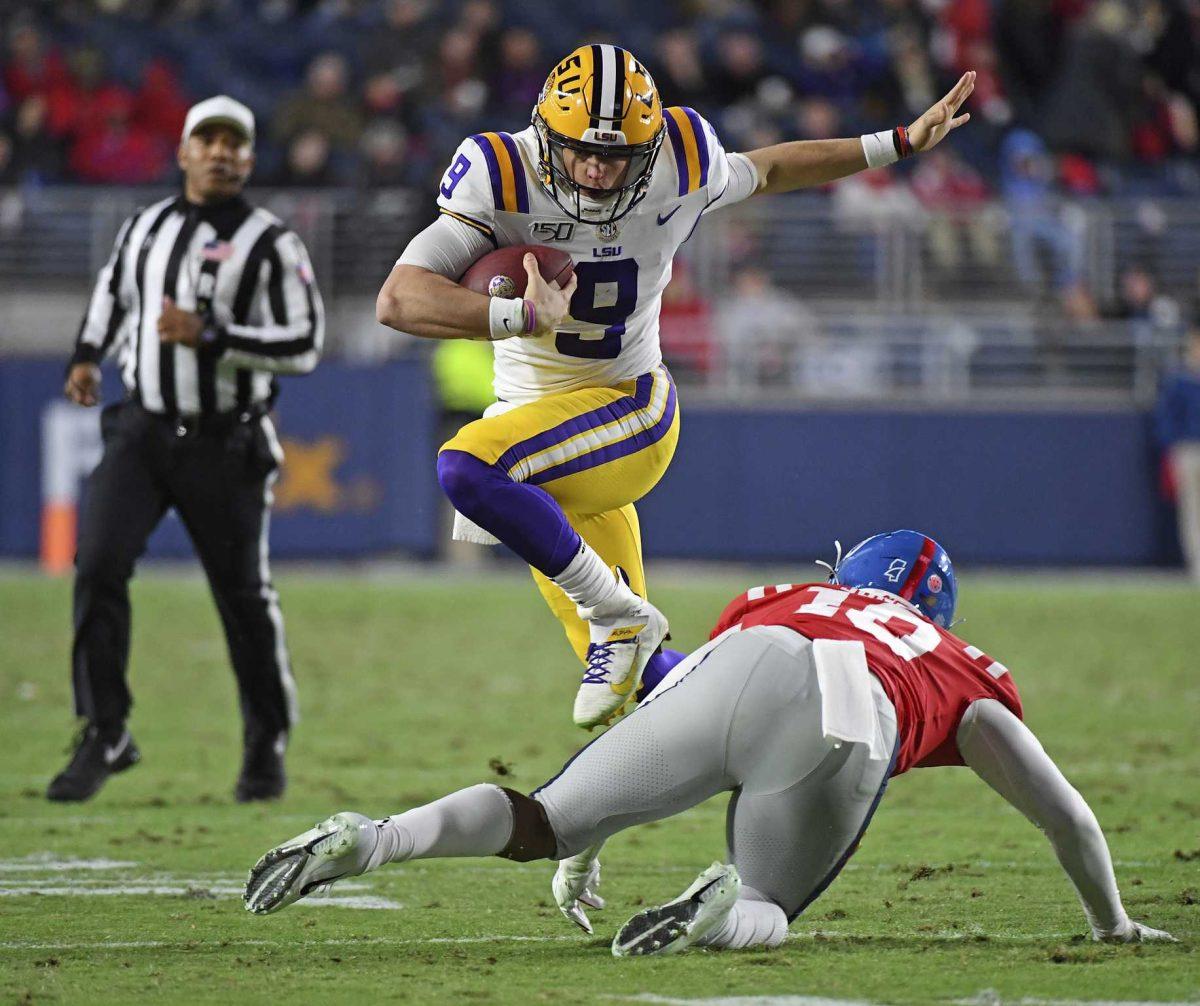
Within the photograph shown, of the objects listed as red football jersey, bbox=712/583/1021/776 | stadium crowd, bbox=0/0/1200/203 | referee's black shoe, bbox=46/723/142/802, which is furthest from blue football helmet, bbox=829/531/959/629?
stadium crowd, bbox=0/0/1200/203

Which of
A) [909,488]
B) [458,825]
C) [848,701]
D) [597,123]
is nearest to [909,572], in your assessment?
[848,701]

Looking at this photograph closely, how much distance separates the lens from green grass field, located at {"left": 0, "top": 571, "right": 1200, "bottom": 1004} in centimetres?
317

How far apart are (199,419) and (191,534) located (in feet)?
1.06

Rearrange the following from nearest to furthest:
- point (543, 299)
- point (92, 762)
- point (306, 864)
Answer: point (306, 864), point (543, 299), point (92, 762)

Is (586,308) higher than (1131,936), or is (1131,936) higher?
(586,308)

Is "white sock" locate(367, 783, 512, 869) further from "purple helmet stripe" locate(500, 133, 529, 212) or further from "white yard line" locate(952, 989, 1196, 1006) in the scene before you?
"purple helmet stripe" locate(500, 133, 529, 212)

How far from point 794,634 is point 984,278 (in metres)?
10.5

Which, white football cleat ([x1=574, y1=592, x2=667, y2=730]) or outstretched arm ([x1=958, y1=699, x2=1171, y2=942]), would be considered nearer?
outstretched arm ([x1=958, y1=699, x2=1171, y2=942])

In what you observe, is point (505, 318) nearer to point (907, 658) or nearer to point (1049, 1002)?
point (907, 658)

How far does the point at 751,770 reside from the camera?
3.33 metres

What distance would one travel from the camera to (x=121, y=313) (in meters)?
5.60

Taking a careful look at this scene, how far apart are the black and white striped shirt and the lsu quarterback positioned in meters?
1.19

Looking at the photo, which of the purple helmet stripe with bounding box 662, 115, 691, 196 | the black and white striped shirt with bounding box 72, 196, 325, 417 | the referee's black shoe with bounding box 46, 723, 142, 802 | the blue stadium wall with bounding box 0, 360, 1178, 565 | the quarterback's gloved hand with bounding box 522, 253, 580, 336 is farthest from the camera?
the blue stadium wall with bounding box 0, 360, 1178, 565

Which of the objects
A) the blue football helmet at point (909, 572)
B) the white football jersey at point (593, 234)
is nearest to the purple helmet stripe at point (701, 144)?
the white football jersey at point (593, 234)
